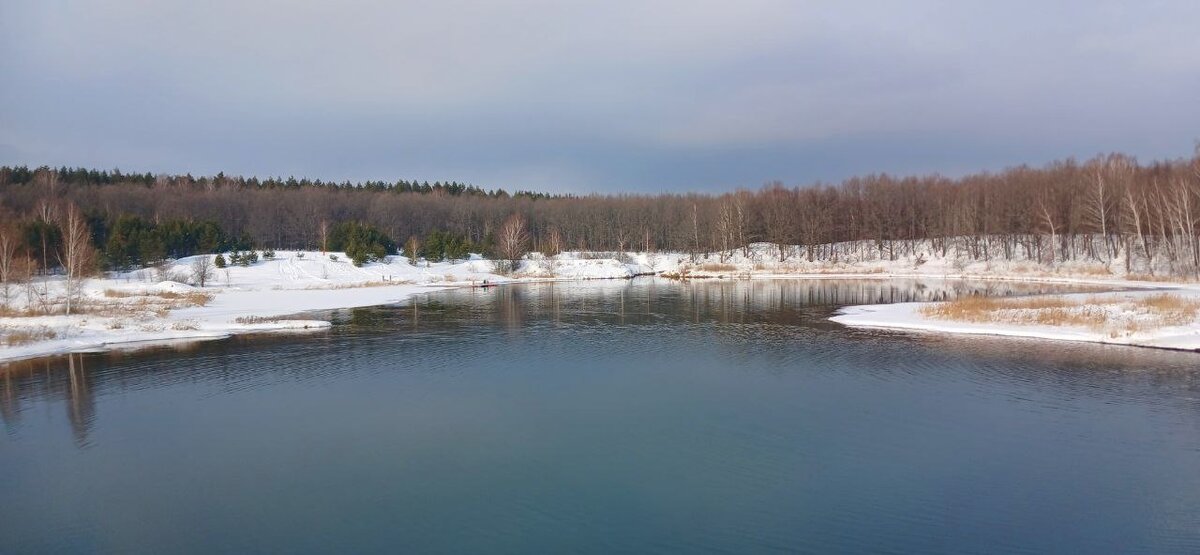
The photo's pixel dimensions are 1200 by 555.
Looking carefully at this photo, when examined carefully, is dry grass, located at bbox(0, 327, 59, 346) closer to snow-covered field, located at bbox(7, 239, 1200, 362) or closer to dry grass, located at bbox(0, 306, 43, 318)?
snow-covered field, located at bbox(7, 239, 1200, 362)

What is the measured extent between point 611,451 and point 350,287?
4897 cm

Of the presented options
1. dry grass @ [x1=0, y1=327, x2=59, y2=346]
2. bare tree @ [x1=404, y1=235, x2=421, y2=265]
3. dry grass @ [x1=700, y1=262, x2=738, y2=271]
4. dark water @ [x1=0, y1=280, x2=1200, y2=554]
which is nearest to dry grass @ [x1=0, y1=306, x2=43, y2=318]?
dry grass @ [x1=0, y1=327, x2=59, y2=346]

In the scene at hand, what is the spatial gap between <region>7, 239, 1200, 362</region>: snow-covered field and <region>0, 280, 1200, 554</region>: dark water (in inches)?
136

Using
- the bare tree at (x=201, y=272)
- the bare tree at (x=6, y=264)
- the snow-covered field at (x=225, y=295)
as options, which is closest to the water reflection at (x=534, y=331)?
the snow-covered field at (x=225, y=295)

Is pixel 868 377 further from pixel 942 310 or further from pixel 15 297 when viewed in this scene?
pixel 15 297

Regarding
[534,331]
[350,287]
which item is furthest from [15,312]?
[350,287]

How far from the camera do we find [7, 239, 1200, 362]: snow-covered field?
81.6 ft

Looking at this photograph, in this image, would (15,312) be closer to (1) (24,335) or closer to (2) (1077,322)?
(1) (24,335)

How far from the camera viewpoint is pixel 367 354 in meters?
22.6

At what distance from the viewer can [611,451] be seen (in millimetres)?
12117

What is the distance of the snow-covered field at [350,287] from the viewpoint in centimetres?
2486

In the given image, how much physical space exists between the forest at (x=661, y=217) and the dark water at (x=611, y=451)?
26.4 m

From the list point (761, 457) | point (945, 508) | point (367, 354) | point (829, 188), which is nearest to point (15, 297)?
point (367, 354)

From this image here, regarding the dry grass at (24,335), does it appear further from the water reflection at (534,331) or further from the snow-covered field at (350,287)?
the water reflection at (534,331)
